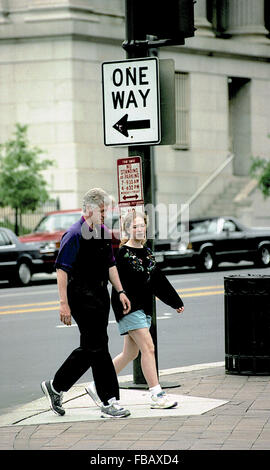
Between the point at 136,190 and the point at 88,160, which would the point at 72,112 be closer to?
the point at 88,160

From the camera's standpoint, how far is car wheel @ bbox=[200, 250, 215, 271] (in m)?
27.2

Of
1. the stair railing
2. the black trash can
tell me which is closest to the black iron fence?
the stair railing

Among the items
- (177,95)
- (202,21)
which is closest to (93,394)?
(177,95)

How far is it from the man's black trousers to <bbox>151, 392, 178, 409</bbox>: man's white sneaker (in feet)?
1.07

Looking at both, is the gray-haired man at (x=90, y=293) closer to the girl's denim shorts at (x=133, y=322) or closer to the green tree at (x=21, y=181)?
the girl's denim shorts at (x=133, y=322)

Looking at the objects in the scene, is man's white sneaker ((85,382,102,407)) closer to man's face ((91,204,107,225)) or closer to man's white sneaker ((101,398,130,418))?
man's white sneaker ((101,398,130,418))

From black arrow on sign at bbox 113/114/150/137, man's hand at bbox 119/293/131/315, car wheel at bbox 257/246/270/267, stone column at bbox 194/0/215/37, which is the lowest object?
car wheel at bbox 257/246/270/267

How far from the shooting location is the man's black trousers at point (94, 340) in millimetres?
7840

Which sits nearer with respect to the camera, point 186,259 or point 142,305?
point 142,305

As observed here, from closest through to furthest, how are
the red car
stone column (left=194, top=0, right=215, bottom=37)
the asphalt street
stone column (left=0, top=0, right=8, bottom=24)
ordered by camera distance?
1. the asphalt street
2. the red car
3. stone column (left=0, top=0, right=8, bottom=24)
4. stone column (left=194, top=0, right=215, bottom=37)

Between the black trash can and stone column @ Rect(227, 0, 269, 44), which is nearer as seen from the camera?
the black trash can

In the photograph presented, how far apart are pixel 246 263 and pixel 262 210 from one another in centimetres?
1179

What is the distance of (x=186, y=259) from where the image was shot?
26906 mm
